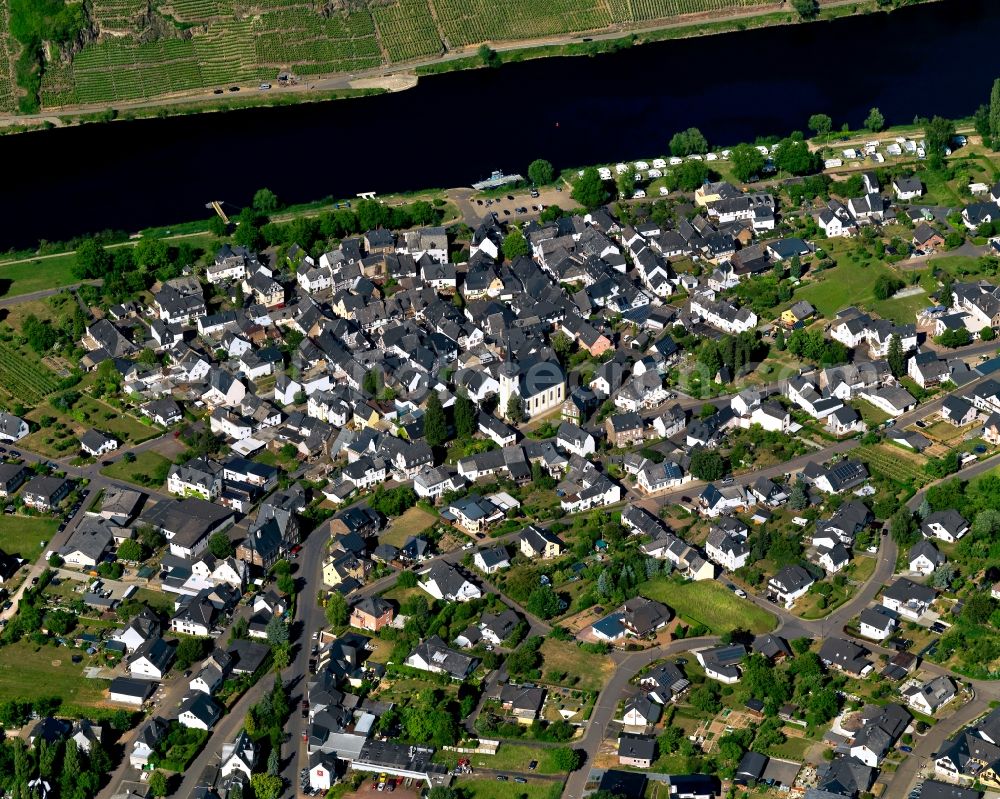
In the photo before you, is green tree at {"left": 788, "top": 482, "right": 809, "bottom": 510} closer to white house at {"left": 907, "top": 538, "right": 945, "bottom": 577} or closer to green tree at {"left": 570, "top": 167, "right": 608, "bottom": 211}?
white house at {"left": 907, "top": 538, "right": 945, "bottom": 577}

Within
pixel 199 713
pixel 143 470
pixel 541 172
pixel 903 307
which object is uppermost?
pixel 541 172

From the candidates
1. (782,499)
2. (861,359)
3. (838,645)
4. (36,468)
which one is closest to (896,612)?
(838,645)

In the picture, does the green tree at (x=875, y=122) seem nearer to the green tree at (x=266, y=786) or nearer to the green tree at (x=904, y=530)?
the green tree at (x=904, y=530)

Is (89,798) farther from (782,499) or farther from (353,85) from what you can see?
(353,85)

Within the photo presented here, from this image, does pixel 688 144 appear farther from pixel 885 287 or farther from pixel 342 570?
pixel 342 570

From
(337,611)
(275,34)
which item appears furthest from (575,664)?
(275,34)

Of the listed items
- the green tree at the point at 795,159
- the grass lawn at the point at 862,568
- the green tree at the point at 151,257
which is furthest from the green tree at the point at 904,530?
the green tree at the point at 151,257
